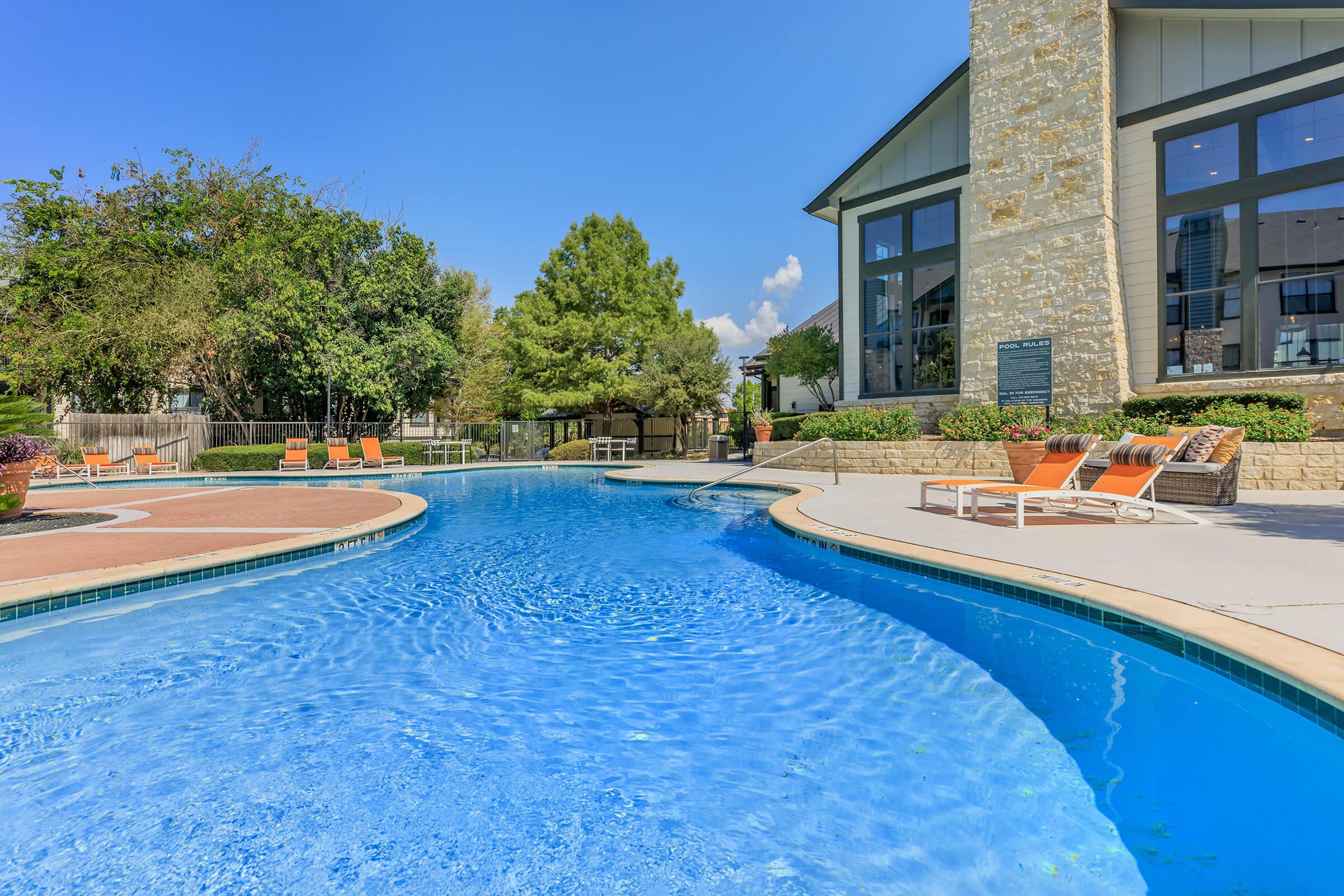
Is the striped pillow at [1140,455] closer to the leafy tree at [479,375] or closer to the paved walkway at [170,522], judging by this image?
the paved walkway at [170,522]

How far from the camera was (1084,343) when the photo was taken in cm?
1298

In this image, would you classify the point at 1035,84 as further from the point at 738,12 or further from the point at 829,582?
the point at 829,582

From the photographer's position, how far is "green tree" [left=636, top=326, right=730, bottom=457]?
2289 cm

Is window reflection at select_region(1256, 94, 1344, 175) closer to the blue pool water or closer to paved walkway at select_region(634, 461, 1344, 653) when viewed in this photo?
paved walkway at select_region(634, 461, 1344, 653)

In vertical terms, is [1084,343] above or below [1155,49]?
below

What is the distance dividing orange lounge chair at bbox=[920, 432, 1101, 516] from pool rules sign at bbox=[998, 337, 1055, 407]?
6.26 m

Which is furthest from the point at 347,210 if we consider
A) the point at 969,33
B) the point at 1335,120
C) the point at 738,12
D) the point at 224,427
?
the point at 1335,120

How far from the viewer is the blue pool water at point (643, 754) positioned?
6.79 ft

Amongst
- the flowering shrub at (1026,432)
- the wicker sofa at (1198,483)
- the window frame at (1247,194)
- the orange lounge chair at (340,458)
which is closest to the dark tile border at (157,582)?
the wicker sofa at (1198,483)

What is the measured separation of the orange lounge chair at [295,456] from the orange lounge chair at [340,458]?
1.97 ft

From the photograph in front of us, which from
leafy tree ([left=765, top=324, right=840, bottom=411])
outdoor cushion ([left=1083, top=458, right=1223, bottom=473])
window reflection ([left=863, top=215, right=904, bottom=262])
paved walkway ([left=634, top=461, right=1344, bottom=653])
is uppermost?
window reflection ([left=863, top=215, right=904, bottom=262])

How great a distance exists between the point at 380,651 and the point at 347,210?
2301 cm

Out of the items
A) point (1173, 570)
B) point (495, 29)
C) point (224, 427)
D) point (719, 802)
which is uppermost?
point (495, 29)

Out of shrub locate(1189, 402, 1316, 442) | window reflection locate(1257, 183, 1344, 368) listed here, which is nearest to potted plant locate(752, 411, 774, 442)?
shrub locate(1189, 402, 1316, 442)
